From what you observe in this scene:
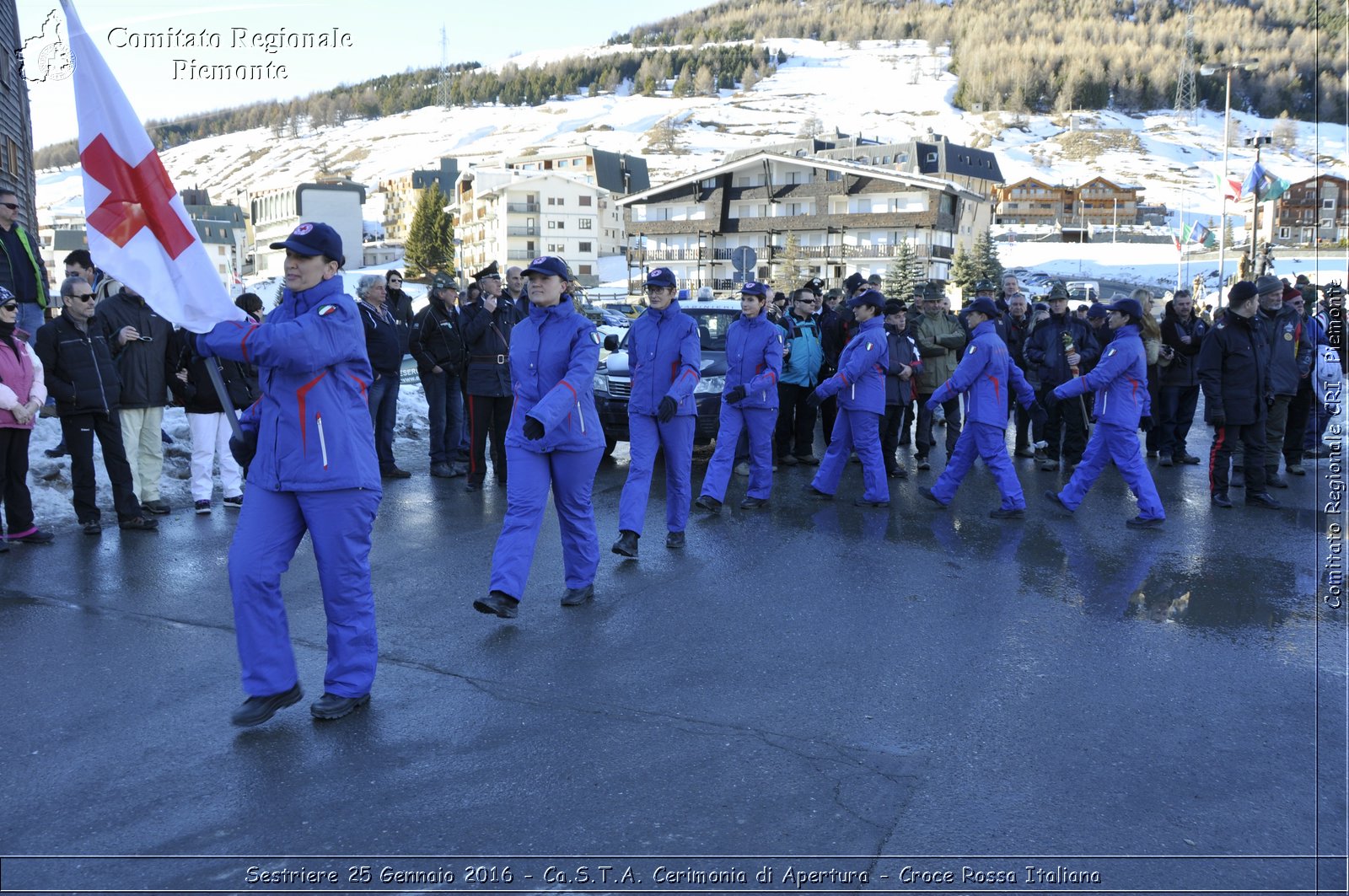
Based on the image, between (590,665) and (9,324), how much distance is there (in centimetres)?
546

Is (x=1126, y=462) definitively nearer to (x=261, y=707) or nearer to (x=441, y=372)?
(x=441, y=372)

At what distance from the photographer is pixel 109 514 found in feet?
27.9

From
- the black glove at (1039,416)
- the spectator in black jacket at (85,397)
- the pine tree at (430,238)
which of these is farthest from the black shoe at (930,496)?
the pine tree at (430,238)

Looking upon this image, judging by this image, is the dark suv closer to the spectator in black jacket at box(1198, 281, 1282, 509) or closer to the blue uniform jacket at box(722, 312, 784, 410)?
the blue uniform jacket at box(722, 312, 784, 410)

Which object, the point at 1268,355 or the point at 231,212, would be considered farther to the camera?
the point at 231,212

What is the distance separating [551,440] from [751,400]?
11.7ft

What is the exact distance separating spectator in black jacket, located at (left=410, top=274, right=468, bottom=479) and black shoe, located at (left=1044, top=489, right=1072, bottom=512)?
5852 millimetres

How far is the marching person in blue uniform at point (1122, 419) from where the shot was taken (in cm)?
874

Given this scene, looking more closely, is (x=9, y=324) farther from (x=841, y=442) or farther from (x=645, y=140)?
(x=645, y=140)

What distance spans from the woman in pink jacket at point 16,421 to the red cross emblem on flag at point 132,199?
11.8 feet

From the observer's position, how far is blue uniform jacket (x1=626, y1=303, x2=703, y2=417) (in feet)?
25.1

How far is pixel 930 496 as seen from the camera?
9883 millimetres

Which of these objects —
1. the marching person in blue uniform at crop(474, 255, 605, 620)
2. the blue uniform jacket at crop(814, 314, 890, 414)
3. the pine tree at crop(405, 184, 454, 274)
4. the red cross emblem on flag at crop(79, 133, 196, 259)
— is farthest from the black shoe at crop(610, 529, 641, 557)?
the pine tree at crop(405, 184, 454, 274)

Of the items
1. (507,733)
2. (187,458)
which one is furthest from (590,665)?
(187,458)
